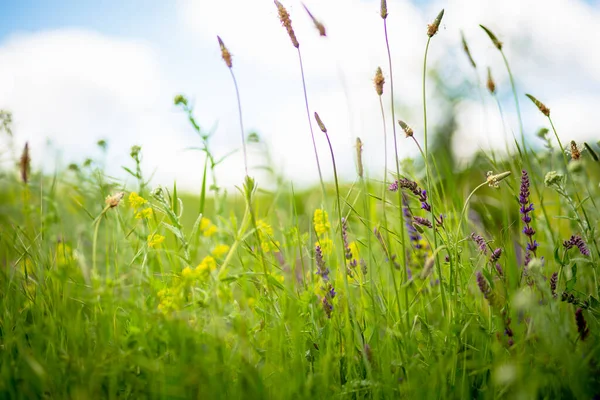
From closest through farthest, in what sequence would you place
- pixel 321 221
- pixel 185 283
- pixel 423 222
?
1. pixel 185 283
2. pixel 423 222
3. pixel 321 221

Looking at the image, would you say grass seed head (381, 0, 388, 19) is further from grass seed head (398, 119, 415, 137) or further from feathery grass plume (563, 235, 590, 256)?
feathery grass plume (563, 235, 590, 256)

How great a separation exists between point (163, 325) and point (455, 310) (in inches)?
35.0

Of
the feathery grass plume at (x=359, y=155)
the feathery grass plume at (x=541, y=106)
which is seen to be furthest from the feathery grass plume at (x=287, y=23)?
the feathery grass plume at (x=541, y=106)

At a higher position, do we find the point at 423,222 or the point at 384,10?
the point at 384,10

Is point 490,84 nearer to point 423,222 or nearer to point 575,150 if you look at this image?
point 575,150

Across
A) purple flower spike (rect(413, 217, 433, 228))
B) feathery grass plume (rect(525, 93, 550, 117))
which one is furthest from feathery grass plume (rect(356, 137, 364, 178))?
feathery grass plume (rect(525, 93, 550, 117))

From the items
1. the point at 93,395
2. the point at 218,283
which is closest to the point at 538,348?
the point at 218,283

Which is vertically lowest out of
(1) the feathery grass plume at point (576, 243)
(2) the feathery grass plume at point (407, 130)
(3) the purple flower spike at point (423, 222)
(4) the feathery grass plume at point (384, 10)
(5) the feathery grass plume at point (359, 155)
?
(1) the feathery grass plume at point (576, 243)

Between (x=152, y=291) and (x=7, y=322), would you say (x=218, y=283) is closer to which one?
(x=152, y=291)

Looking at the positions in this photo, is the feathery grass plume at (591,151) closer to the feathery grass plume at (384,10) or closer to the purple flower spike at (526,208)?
the purple flower spike at (526,208)

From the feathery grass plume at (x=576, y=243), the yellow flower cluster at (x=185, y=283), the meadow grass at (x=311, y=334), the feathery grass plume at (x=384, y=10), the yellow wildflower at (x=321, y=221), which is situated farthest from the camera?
the yellow wildflower at (x=321, y=221)

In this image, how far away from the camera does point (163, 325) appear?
1.32 meters

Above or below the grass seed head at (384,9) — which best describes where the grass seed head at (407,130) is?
below

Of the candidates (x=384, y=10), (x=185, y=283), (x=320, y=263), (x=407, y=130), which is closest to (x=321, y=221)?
(x=320, y=263)
